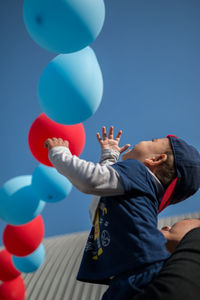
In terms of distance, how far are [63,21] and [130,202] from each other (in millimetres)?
1163

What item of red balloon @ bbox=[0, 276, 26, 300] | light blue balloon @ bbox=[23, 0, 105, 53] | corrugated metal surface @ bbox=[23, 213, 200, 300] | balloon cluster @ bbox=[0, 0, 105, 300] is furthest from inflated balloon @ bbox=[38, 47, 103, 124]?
corrugated metal surface @ bbox=[23, 213, 200, 300]

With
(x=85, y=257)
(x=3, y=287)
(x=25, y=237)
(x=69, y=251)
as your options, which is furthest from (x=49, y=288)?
(x=85, y=257)

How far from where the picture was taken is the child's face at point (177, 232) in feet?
4.02

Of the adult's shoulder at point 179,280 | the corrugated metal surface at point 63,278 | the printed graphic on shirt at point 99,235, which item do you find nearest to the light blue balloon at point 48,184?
the printed graphic on shirt at point 99,235

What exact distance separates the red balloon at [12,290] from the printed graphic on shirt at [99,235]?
2834 millimetres

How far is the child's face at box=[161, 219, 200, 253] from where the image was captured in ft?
4.02

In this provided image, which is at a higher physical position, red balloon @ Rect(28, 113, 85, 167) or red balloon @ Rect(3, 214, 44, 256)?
red balloon @ Rect(28, 113, 85, 167)

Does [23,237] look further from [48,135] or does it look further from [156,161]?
[156,161]

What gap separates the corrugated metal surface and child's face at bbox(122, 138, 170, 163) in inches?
210

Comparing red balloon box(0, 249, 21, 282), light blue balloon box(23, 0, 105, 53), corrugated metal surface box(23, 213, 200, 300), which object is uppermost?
light blue balloon box(23, 0, 105, 53)

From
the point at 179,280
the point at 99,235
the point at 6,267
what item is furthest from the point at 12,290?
the point at 179,280

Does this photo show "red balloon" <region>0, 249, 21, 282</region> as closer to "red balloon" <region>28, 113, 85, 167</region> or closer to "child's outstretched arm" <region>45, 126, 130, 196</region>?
"red balloon" <region>28, 113, 85, 167</region>

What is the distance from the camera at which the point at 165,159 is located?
131 cm

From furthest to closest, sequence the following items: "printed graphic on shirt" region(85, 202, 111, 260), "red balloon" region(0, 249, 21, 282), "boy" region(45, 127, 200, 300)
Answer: "red balloon" region(0, 249, 21, 282) < "printed graphic on shirt" region(85, 202, 111, 260) < "boy" region(45, 127, 200, 300)
